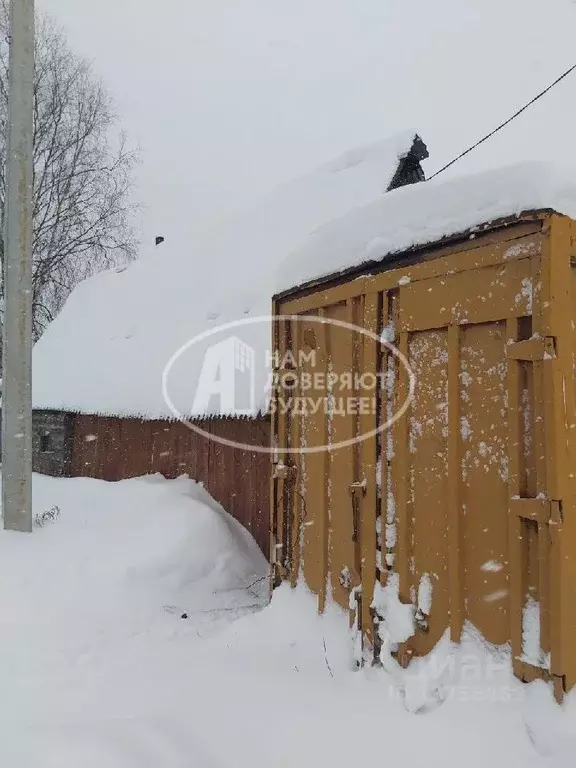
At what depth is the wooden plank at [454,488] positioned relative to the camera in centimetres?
294

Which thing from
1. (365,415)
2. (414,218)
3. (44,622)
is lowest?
(44,622)

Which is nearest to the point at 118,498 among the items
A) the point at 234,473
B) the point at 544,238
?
the point at 234,473

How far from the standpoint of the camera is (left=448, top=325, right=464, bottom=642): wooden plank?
294 cm

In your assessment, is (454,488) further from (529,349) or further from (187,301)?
(187,301)

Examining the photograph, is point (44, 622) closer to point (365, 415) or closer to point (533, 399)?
point (365, 415)

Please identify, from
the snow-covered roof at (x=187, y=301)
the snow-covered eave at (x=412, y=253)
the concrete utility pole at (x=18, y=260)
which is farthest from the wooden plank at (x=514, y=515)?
the concrete utility pole at (x=18, y=260)

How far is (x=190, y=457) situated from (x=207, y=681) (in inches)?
207

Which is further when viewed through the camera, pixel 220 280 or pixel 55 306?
pixel 55 306

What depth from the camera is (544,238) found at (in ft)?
8.68

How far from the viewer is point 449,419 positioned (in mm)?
3076

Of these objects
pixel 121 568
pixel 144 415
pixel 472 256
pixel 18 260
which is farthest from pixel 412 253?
pixel 144 415

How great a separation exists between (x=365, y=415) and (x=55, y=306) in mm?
20759

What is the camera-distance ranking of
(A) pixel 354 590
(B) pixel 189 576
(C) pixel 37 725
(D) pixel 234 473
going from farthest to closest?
(D) pixel 234 473
(B) pixel 189 576
(A) pixel 354 590
(C) pixel 37 725

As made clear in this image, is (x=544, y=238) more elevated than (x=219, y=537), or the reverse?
(x=544, y=238)
